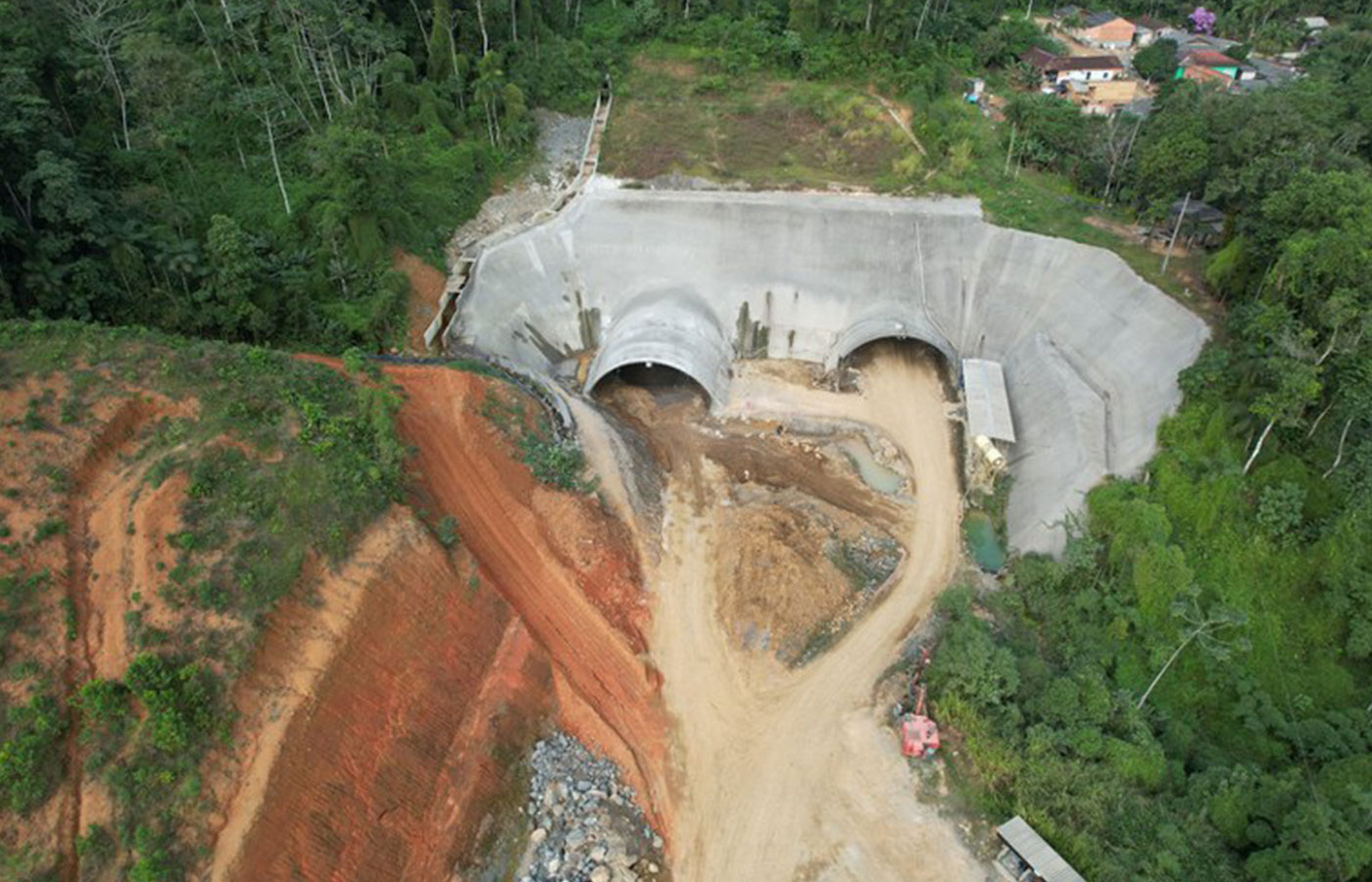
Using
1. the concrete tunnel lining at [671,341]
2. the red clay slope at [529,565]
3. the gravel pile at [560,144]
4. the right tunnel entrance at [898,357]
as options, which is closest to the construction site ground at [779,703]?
the red clay slope at [529,565]

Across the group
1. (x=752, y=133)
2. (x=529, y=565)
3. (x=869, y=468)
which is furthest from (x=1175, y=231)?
(x=529, y=565)

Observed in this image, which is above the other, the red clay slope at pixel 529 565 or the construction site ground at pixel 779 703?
the red clay slope at pixel 529 565

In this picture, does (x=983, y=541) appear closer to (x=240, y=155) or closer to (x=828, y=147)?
(x=828, y=147)

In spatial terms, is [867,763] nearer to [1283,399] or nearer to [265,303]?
[1283,399]

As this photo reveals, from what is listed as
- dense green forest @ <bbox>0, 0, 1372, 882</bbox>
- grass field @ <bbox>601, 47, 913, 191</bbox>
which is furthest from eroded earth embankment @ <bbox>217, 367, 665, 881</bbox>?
grass field @ <bbox>601, 47, 913, 191</bbox>

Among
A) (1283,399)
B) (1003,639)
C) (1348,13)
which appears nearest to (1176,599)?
(1003,639)

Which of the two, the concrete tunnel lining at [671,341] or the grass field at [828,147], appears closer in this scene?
the concrete tunnel lining at [671,341]

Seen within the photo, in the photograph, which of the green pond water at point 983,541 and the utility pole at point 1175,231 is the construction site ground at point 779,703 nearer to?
the green pond water at point 983,541
